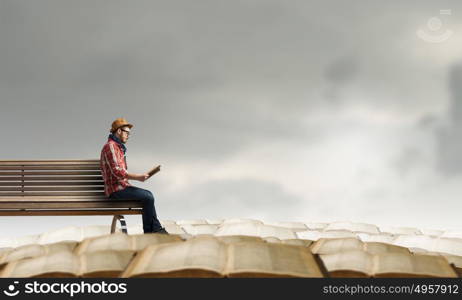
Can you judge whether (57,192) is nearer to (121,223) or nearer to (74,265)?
(121,223)

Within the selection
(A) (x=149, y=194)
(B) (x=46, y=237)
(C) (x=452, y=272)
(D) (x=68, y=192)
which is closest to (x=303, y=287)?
(C) (x=452, y=272)

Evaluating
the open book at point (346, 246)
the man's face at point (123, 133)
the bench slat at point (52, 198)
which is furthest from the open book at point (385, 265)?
the bench slat at point (52, 198)

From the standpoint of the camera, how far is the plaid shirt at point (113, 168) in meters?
8.62

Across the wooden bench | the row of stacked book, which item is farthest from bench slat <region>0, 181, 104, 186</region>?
the row of stacked book

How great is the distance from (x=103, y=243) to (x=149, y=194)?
3359mm

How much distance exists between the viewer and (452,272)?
4.41 meters

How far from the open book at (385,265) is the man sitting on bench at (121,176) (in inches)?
172

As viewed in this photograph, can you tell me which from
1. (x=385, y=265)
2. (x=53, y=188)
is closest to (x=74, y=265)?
(x=385, y=265)

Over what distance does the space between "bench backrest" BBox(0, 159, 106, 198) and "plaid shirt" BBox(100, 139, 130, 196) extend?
0.66m

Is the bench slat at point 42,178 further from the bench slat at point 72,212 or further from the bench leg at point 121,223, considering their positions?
the bench leg at point 121,223

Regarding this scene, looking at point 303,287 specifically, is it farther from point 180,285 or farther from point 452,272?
point 452,272

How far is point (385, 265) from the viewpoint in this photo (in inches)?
169

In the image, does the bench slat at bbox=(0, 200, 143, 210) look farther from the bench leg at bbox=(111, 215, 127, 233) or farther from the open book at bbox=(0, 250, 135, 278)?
the open book at bbox=(0, 250, 135, 278)

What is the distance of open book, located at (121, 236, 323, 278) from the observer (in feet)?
12.3
